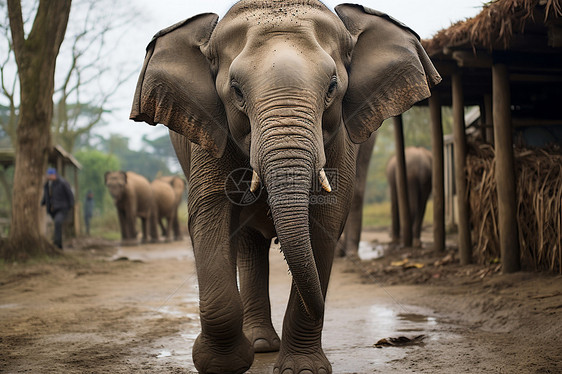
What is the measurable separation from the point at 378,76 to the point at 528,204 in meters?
4.61

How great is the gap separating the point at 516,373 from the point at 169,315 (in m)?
3.92

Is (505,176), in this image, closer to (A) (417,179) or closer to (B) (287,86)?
(B) (287,86)

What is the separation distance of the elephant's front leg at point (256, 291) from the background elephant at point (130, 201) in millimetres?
15548

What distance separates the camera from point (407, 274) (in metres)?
9.80

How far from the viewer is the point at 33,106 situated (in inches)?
498

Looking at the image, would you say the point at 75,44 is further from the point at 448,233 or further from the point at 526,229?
the point at 526,229

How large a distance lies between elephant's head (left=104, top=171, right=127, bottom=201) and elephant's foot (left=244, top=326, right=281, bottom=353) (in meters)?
16.2

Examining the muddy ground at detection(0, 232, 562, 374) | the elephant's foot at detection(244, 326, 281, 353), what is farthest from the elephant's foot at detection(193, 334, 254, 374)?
the elephant's foot at detection(244, 326, 281, 353)

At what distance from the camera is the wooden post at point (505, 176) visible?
26.9 feet

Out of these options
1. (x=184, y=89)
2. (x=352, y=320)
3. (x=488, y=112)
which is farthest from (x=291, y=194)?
(x=488, y=112)

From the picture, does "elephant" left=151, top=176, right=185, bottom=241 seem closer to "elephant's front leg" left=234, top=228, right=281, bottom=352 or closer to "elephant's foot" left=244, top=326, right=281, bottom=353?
"elephant's front leg" left=234, top=228, right=281, bottom=352

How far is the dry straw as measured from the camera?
7.88 meters

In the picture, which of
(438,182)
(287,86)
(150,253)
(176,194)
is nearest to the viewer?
(287,86)

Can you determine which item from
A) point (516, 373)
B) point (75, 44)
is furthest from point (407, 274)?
point (75, 44)
